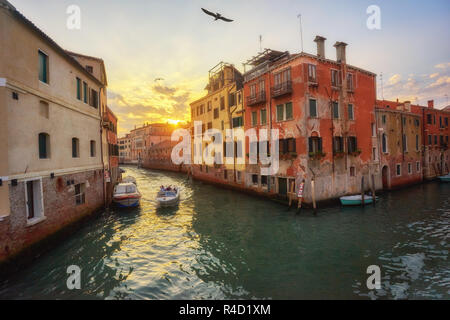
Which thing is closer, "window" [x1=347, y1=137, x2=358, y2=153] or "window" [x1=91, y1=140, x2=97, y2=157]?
"window" [x1=91, y1=140, x2=97, y2=157]

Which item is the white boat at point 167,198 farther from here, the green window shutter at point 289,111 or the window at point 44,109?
the green window shutter at point 289,111

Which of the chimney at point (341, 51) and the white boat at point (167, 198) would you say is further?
the chimney at point (341, 51)

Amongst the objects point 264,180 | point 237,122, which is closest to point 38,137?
point 264,180

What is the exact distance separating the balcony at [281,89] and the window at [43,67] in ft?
48.4

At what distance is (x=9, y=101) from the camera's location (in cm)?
765

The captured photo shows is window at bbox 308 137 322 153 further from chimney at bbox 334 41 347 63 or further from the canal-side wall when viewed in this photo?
the canal-side wall

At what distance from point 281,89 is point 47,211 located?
660 inches

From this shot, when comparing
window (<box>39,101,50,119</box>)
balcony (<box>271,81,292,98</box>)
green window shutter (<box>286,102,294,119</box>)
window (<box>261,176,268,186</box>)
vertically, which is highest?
balcony (<box>271,81,292,98</box>)

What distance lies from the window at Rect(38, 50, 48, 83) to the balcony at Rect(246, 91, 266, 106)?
49.6 feet

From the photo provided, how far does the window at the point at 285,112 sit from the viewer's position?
17.6 metres

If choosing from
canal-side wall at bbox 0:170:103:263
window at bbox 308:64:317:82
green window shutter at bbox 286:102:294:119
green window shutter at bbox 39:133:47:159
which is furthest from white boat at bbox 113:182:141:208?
window at bbox 308:64:317:82

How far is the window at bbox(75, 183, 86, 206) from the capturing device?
12.6 meters

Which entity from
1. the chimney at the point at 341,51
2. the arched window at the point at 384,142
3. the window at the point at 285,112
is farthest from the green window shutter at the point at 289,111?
the arched window at the point at 384,142

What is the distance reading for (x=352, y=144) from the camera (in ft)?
62.7
